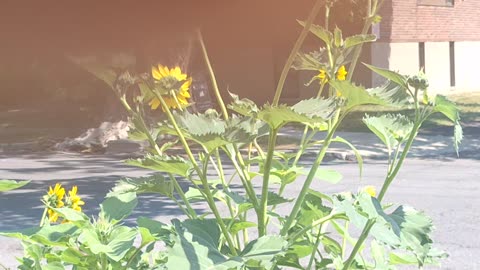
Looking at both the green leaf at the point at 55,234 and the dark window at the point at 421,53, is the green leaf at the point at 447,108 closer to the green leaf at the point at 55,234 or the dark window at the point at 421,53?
the green leaf at the point at 55,234

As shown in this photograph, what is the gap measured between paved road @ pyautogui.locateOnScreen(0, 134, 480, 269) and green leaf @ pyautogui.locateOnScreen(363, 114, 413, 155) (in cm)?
501

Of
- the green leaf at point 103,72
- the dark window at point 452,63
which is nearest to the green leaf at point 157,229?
the green leaf at point 103,72

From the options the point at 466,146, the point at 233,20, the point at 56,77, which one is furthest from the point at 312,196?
the point at 56,77

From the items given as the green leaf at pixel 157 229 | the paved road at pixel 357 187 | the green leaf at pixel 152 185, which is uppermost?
Answer: the green leaf at pixel 152 185

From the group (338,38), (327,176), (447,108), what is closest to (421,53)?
(327,176)

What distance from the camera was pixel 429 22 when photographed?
29.0 m

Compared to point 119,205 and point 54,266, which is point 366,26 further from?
point 54,266

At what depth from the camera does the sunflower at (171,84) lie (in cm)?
209

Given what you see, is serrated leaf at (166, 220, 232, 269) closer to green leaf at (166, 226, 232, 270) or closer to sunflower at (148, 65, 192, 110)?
green leaf at (166, 226, 232, 270)

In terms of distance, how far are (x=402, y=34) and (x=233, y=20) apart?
5.55 m

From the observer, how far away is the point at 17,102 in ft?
107

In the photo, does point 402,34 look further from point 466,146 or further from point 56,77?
point 56,77

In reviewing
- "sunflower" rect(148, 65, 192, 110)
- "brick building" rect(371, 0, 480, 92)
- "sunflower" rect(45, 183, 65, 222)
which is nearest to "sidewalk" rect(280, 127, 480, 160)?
"brick building" rect(371, 0, 480, 92)

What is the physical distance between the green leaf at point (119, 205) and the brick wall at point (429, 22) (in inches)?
935
